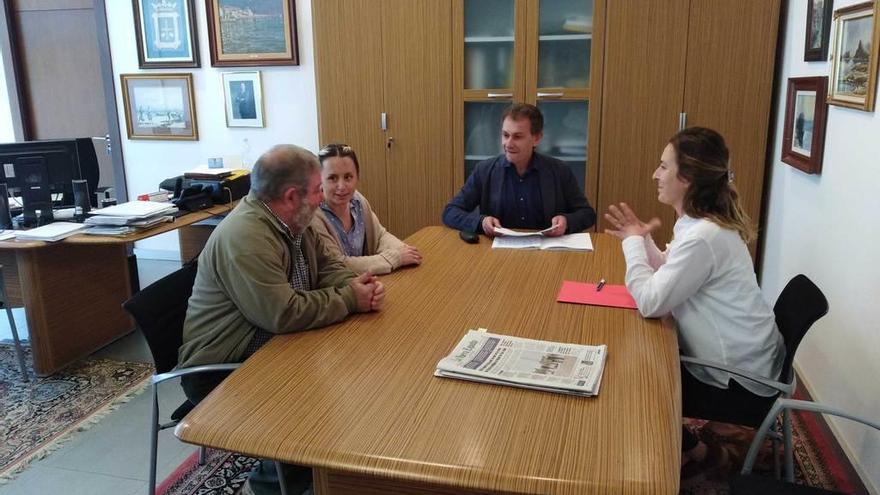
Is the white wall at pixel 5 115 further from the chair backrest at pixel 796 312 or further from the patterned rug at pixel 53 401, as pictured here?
the chair backrest at pixel 796 312

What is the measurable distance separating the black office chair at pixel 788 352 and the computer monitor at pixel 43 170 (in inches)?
125

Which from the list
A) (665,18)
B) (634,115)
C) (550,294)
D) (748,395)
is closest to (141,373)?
(550,294)

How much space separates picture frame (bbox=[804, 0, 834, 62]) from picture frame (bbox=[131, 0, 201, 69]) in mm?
3934

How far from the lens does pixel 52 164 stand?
3.40 meters

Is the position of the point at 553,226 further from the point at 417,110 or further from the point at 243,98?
the point at 243,98

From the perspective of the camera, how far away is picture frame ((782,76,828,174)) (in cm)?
274

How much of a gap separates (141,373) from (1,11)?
3.74 meters

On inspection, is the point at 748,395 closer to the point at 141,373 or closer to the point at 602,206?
the point at 602,206

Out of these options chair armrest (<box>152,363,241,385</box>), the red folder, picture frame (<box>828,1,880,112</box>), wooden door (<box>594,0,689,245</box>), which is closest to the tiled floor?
chair armrest (<box>152,363,241,385</box>)

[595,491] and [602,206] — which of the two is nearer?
[595,491]

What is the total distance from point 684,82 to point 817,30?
2.51 ft

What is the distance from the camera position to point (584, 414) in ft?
4.08

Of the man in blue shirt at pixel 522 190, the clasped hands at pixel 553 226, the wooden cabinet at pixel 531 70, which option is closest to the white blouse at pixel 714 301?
the clasped hands at pixel 553 226

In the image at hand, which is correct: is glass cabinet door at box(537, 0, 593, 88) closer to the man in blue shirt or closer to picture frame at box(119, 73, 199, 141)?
the man in blue shirt
